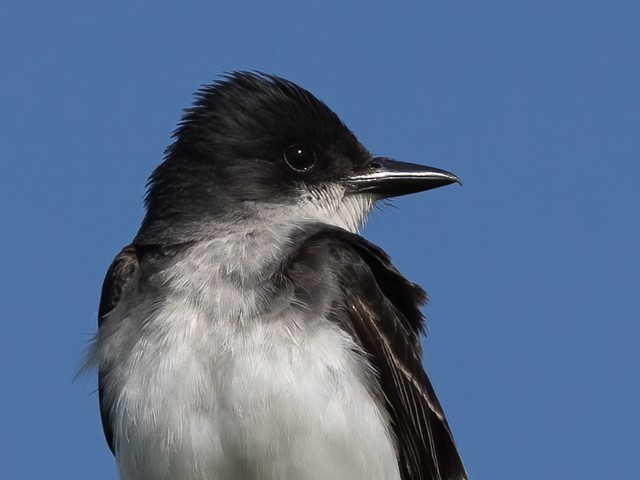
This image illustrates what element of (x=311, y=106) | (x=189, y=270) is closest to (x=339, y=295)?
(x=189, y=270)

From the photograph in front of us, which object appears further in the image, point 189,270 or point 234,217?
point 234,217

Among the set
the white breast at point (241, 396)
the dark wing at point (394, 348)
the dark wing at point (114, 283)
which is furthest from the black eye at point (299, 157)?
the white breast at point (241, 396)

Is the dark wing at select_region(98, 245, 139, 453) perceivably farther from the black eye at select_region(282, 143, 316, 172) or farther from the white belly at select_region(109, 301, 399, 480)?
the black eye at select_region(282, 143, 316, 172)

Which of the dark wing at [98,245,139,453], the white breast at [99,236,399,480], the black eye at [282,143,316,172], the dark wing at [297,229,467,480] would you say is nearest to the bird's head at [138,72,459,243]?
the black eye at [282,143,316,172]

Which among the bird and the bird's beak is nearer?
the bird

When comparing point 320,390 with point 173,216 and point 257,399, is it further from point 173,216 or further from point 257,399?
point 173,216

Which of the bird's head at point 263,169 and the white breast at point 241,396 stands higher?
the bird's head at point 263,169

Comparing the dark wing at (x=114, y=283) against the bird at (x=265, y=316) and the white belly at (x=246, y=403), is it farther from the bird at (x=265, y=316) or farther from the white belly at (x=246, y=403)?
the white belly at (x=246, y=403)
